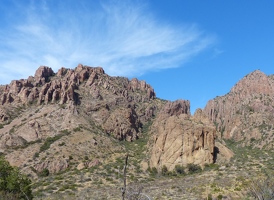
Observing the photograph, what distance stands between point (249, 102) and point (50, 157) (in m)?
93.5

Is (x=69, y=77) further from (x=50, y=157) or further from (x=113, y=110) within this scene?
(x=50, y=157)

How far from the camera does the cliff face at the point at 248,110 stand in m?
114

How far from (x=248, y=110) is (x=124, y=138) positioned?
2235 inches

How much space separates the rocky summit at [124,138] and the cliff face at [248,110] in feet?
1.41

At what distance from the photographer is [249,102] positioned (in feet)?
442

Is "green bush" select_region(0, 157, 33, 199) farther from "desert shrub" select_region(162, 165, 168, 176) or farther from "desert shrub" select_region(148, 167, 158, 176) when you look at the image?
"desert shrub" select_region(148, 167, 158, 176)

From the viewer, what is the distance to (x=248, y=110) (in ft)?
420

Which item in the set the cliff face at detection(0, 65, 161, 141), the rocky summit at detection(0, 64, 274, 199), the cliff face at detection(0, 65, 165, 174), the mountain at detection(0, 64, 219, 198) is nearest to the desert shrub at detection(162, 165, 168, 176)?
the rocky summit at detection(0, 64, 274, 199)

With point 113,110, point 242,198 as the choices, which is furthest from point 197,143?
point 113,110

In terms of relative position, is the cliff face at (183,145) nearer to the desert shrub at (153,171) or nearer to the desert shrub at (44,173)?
the desert shrub at (153,171)

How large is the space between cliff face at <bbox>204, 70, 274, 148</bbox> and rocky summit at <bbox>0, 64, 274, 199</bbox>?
1.41 feet

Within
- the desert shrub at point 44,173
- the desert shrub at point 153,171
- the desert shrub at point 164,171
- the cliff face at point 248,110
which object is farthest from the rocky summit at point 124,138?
the cliff face at point 248,110

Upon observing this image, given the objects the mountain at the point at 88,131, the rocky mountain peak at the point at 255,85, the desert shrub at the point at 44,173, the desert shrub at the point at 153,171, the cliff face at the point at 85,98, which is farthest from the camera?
the rocky mountain peak at the point at 255,85

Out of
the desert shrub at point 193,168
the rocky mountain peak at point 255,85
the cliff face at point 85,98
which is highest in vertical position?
the rocky mountain peak at point 255,85
